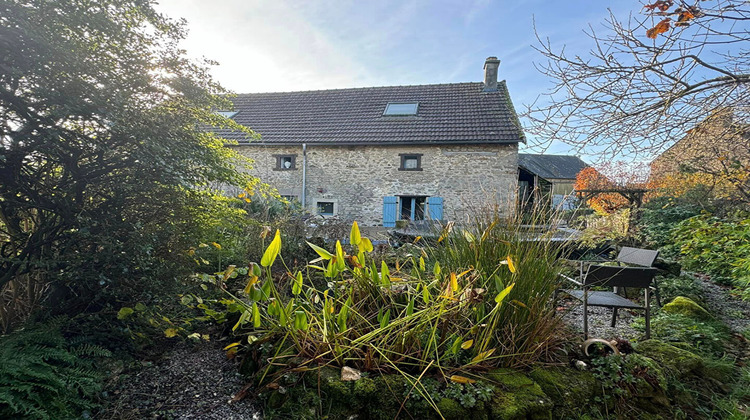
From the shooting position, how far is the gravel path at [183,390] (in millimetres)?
1789

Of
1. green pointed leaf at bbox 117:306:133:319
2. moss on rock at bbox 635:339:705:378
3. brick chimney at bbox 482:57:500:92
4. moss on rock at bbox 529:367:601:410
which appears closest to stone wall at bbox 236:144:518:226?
brick chimney at bbox 482:57:500:92

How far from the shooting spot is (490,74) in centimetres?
1409

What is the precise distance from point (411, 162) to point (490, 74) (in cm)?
518

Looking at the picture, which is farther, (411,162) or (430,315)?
(411,162)

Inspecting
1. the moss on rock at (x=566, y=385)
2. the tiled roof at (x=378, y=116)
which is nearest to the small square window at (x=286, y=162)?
the tiled roof at (x=378, y=116)

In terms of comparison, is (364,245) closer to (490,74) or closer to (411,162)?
(411,162)

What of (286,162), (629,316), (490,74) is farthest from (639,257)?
(490,74)

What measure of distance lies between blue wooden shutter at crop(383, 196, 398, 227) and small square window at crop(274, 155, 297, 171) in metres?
3.85

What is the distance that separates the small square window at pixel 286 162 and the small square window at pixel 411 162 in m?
4.15

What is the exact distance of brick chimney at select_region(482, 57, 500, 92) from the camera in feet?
45.9

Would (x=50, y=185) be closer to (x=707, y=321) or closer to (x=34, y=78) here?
(x=34, y=78)

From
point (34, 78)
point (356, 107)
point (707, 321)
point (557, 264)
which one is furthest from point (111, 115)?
point (356, 107)

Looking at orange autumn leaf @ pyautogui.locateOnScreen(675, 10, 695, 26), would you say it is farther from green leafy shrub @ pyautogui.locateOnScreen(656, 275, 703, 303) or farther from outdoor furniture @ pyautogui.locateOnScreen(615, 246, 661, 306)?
green leafy shrub @ pyautogui.locateOnScreen(656, 275, 703, 303)

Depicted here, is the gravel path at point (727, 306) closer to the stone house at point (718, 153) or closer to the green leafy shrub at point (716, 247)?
the green leafy shrub at point (716, 247)
